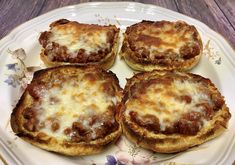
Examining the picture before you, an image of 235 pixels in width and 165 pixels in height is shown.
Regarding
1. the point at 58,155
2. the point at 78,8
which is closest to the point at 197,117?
the point at 58,155

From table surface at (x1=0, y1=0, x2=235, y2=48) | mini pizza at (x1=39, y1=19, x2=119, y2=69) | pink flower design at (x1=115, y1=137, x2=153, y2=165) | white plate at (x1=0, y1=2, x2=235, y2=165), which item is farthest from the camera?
table surface at (x1=0, y1=0, x2=235, y2=48)

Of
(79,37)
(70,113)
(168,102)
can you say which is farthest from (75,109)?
(79,37)

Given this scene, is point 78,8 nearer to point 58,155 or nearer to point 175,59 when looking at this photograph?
point 175,59

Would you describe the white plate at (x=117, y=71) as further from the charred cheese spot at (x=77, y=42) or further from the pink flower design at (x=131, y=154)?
the charred cheese spot at (x=77, y=42)

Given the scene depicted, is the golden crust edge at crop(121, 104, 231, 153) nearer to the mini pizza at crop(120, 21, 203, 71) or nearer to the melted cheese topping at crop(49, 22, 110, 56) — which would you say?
the mini pizza at crop(120, 21, 203, 71)

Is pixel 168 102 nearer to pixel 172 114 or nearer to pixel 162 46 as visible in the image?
pixel 172 114

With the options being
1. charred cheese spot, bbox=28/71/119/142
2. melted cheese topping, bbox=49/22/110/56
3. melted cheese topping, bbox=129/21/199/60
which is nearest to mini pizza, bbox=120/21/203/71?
melted cheese topping, bbox=129/21/199/60
